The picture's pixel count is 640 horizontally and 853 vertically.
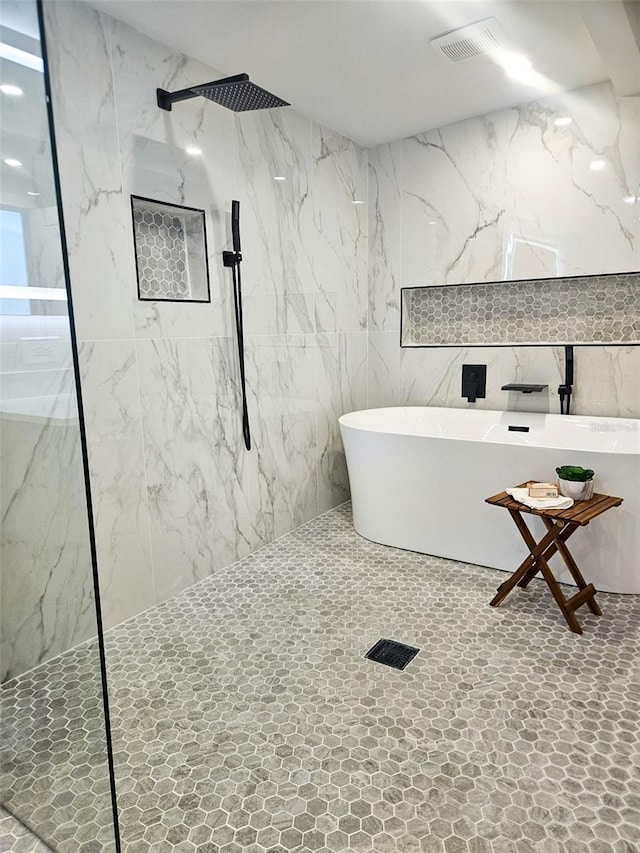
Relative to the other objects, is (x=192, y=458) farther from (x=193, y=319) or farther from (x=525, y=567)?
(x=525, y=567)

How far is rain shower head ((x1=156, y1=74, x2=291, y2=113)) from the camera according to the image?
2.30 meters

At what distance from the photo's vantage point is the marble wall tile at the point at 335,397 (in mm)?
3893

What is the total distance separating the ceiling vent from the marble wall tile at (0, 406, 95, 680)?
2.47m

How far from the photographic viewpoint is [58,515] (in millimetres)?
1404

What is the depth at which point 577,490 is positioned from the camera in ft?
8.29

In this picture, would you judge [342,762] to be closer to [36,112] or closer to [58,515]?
[58,515]

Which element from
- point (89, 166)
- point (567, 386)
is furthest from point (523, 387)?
point (89, 166)

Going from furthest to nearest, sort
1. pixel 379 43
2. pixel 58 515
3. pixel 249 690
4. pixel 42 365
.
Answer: pixel 379 43, pixel 249 690, pixel 42 365, pixel 58 515

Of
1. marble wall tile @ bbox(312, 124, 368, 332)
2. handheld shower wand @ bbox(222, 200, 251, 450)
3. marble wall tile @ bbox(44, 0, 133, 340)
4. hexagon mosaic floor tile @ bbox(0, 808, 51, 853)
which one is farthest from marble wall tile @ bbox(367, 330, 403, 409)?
hexagon mosaic floor tile @ bbox(0, 808, 51, 853)

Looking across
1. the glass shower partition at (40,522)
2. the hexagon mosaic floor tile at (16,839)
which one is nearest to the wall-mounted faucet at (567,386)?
the glass shower partition at (40,522)

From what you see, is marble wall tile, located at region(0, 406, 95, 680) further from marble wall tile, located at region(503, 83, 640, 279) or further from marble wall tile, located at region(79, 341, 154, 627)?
marble wall tile, located at region(503, 83, 640, 279)

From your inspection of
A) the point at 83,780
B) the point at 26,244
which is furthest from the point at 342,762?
the point at 26,244

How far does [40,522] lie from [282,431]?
2088 millimetres

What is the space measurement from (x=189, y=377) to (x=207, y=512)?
74cm
